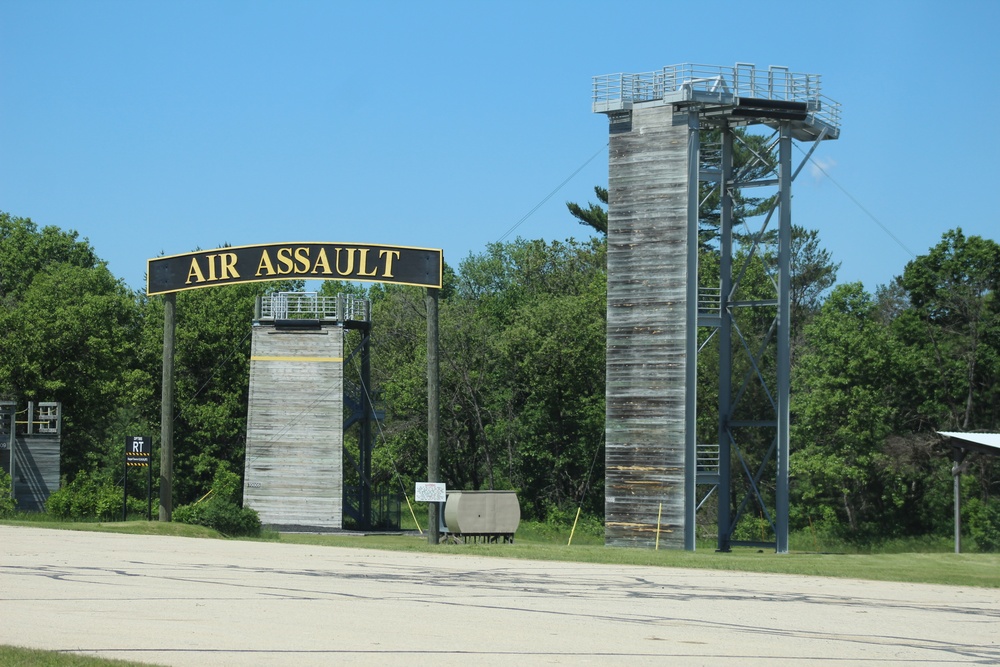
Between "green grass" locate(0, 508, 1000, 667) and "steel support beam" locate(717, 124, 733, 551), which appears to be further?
"steel support beam" locate(717, 124, 733, 551)

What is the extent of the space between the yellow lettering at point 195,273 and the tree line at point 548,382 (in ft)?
56.3

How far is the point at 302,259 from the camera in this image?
131ft

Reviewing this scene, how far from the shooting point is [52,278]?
72000 mm

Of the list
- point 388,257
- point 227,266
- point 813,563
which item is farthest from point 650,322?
point 227,266

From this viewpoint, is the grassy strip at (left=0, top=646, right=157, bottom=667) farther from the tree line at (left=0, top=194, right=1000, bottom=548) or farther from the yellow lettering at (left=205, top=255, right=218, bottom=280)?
the tree line at (left=0, top=194, right=1000, bottom=548)

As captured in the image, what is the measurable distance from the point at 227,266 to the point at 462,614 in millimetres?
26186

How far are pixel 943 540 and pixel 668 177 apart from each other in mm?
29204

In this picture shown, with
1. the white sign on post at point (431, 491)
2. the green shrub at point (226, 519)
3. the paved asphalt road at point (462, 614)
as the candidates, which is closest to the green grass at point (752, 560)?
the green shrub at point (226, 519)

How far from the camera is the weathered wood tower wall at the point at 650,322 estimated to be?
1572 inches

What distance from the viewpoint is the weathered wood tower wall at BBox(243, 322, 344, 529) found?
50.4m

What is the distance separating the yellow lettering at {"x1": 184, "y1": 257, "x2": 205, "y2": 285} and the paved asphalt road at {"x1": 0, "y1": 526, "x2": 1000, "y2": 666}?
15335 millimetres

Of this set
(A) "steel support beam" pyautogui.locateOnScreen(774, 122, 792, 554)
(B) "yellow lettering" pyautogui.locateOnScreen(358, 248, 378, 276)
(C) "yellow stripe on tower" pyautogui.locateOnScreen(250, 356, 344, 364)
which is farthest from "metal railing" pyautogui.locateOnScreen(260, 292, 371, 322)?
(A) "steel support beam" pyautogui.locateOnScreen(774, 122, 792, 554)

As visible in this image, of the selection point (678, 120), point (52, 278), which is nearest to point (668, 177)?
point (678, 120)

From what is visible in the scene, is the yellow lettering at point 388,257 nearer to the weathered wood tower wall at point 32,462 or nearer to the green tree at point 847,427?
the weathered wood tower wall at point 32,462
